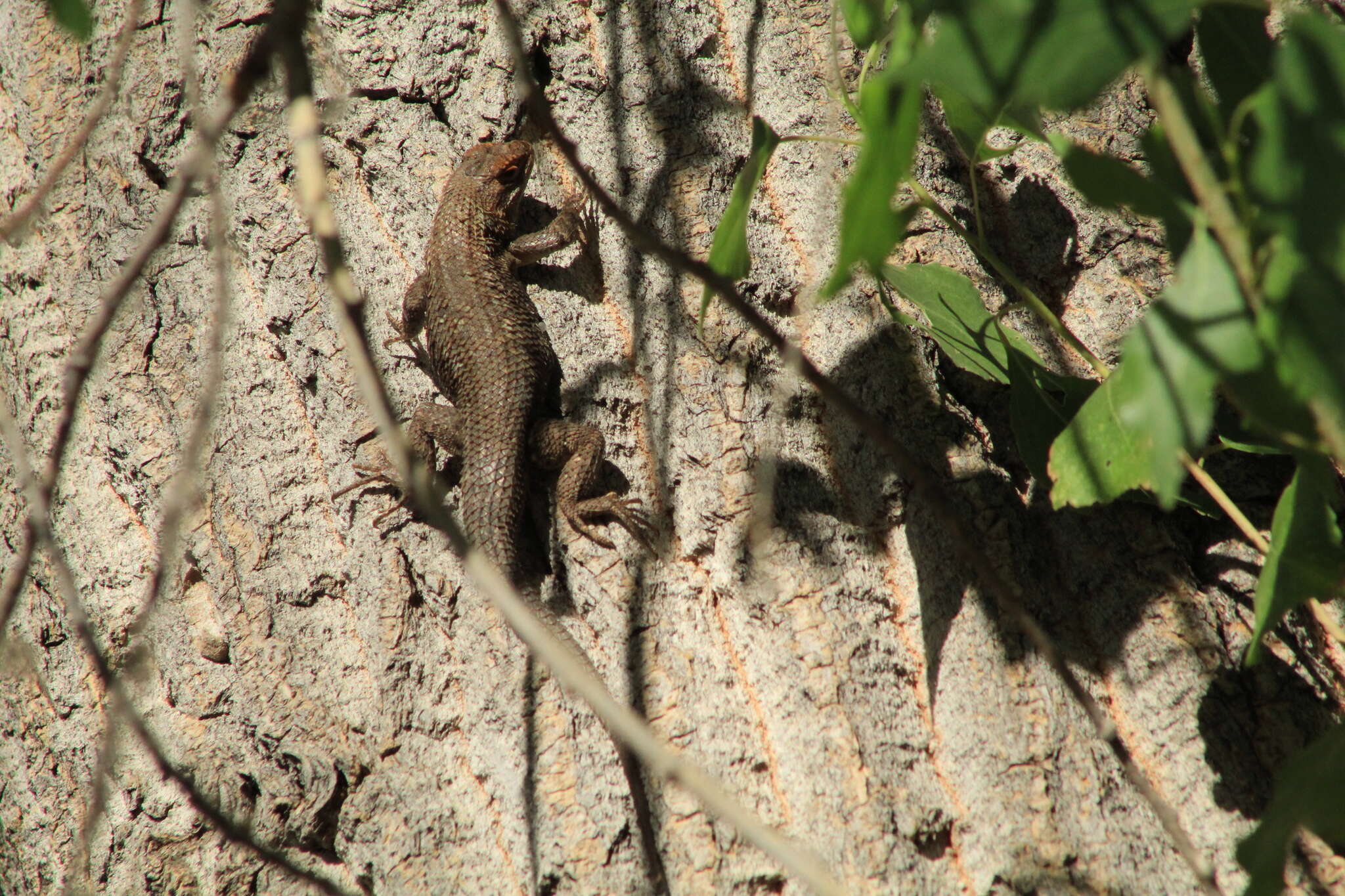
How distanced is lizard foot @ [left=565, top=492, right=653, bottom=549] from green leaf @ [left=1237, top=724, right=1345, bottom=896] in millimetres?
1436

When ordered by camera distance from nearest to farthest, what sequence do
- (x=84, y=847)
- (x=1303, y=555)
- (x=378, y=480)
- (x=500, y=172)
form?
(x=1303, y=555) → (x=84, y=847) → (x=378, y=480) → (x=500, y=172)

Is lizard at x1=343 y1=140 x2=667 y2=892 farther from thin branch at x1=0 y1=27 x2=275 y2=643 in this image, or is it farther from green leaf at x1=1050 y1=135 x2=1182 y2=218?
green leaf at x1=1050 y1=135 x2=1182 y2=218

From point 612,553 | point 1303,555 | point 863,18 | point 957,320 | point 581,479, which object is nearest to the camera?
point 1303,555

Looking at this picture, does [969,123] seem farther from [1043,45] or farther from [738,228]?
[1043,45]

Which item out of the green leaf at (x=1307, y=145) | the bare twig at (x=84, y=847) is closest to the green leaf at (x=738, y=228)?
the green leaf at (x=1307, y=145)

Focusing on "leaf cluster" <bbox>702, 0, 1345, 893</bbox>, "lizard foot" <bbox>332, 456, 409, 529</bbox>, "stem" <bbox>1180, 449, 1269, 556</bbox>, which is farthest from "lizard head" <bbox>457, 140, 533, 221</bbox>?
"stem" <bbox>1180, 449, 1269, 556</bbox>

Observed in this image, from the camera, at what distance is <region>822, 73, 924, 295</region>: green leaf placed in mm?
1190

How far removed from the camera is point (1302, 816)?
1.42m

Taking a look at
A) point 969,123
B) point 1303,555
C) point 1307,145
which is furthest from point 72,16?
point 1303,555

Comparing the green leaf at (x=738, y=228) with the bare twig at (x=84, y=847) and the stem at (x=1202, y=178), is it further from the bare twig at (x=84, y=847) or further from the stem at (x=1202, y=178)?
the bare twig at (x=84, y=847)

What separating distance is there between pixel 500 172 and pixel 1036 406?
2245 millimetres

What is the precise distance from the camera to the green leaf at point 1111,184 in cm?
125

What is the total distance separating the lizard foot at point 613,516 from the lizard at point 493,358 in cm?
1

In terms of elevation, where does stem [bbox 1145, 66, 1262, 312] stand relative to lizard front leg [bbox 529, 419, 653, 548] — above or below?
below
